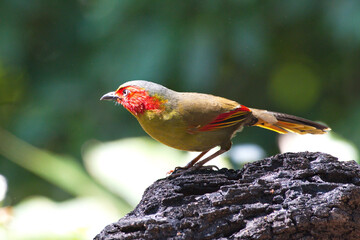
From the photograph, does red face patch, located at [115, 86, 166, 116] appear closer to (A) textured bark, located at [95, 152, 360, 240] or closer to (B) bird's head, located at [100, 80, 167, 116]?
(B) bird's head, located at [100, 80, 167, 116]

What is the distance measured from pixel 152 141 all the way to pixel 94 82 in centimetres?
119

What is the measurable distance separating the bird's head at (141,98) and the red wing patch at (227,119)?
32 centimetres

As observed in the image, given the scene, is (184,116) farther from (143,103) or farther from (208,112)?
(143,103)

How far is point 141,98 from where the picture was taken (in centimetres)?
334

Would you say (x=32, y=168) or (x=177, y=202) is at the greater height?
(x=32, y=168)

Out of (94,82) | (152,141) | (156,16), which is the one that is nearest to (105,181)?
(152,141)

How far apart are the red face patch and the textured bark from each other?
28.4 inches

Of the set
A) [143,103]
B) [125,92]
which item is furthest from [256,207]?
[125,92]

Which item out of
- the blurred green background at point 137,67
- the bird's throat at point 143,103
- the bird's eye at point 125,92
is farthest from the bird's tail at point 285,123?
the blurred green background at point 137,67

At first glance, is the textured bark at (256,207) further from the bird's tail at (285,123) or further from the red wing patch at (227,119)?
the bird's tail at (285,123)

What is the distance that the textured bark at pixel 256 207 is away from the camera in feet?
7.88

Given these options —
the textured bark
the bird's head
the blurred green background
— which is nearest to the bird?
the bird's head

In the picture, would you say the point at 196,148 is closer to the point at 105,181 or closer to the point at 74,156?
the point at 105,181

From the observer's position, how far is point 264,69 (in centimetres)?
571
